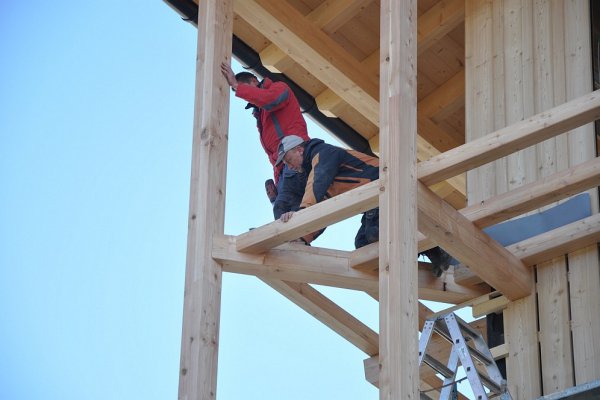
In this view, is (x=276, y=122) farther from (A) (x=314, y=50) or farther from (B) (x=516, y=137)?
(B) (x=516, y=137)

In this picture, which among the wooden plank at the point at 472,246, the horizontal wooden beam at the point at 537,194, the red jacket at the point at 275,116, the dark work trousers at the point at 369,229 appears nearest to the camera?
the wooden plank at the point at 472,246

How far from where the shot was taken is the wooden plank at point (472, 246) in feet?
34.1

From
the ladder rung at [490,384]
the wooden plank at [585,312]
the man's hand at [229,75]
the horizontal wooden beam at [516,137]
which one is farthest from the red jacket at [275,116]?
the ladder rung at [490,384]

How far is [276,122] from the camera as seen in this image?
12516 mm

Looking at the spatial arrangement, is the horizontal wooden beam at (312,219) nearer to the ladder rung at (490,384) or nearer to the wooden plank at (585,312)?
the ladder rung at (490,384)

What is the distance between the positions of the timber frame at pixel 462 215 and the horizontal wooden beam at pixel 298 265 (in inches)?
0.4

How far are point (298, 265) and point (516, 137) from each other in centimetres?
194

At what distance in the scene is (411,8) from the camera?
34.4ft

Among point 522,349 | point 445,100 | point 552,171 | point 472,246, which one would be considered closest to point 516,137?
point 472,246

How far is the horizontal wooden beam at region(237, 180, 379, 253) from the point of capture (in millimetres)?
10289

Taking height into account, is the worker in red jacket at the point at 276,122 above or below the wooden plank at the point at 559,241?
above

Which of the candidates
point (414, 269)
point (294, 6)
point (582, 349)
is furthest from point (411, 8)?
point (294, 6)

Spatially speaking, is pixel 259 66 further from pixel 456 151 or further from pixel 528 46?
pixel 456 151

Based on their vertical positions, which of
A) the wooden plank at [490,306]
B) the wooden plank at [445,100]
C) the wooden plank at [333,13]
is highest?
the wooden plank at [333,13]
